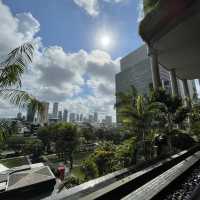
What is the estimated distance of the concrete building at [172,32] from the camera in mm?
10539

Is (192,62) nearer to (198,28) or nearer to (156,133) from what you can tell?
(198,28)

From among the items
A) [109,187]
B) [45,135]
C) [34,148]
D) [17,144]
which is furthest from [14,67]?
[17,144]

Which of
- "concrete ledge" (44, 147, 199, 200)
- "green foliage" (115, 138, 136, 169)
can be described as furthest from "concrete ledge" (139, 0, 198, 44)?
"concrete ledge" (44, 147, 199, 200)

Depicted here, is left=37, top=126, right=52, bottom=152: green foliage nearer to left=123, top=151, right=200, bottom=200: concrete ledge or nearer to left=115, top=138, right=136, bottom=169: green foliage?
left=115, top=138, right=136, bottom=169: green foliage

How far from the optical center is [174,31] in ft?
39.5

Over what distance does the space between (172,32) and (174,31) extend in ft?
0.54

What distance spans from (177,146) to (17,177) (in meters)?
10.4

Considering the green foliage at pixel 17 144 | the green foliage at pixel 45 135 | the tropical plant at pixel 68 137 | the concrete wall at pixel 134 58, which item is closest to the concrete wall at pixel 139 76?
the concrete wall at pixel 134 58

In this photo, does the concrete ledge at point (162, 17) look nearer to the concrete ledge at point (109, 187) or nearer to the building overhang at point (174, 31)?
the building overhang at point (174, 31)

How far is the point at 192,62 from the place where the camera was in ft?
55.7

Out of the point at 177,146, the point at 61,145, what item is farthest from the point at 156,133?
the point at 61,145

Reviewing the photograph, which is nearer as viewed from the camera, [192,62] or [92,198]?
[92,198]

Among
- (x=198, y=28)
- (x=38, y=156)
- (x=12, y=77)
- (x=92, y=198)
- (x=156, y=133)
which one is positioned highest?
(x=198, y=28)

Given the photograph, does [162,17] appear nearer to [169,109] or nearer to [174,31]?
[174,31]
